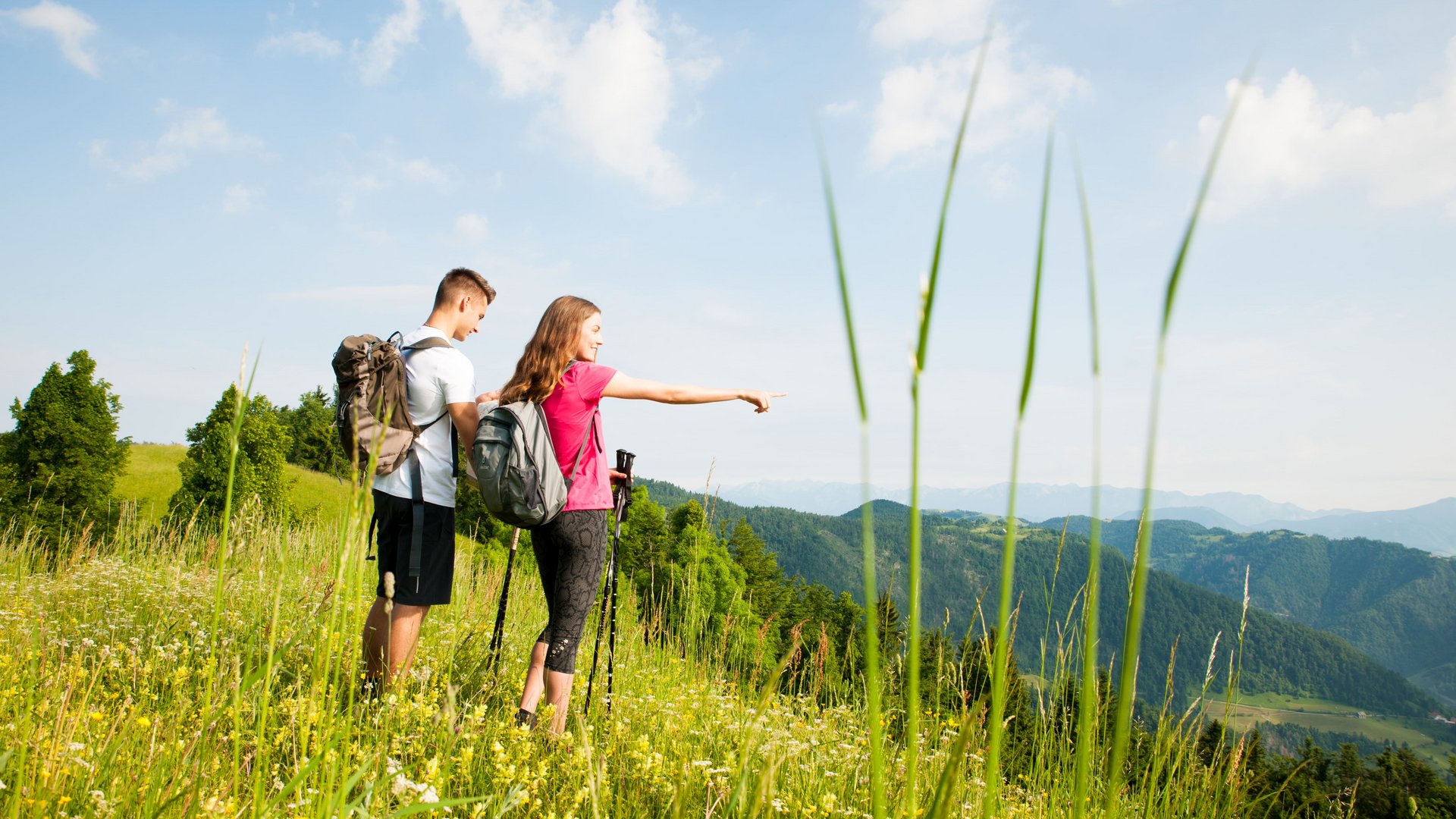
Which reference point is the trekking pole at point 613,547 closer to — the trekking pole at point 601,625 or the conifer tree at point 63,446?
the trekking pole at point 601,625

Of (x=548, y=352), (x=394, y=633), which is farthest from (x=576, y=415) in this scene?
(x=394, y=633)

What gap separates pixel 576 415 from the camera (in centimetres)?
354

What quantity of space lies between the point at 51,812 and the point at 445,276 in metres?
2.57

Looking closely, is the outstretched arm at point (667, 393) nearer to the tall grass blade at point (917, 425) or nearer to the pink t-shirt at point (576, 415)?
the pink t-shirt at point (576, 415)

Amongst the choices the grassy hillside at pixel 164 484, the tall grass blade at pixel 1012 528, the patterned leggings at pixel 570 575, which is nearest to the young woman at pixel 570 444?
the patterned leggings at pixel 570 575

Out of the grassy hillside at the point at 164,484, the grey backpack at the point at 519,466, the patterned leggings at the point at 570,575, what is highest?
the grey backpack at the point at 519,466

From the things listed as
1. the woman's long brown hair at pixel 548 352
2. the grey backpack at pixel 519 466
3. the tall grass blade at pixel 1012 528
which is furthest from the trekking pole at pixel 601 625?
the tall grass blade at pixel 1012 528

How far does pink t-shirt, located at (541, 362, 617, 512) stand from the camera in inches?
138

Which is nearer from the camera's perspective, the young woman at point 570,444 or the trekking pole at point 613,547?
the young woman at point 570,444

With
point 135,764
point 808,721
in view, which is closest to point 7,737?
point 135,764

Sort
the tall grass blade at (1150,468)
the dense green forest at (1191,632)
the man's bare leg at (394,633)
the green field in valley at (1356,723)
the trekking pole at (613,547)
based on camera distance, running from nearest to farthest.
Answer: the tall grass blade at (1150,468) → the man's bare leg at (394,633) → the trekking pole at (613,547) → the green field in valley at (1356,723) → the dense green forest at (1191,632)

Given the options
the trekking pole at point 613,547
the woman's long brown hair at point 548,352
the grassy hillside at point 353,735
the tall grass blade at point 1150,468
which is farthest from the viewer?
the trekking pole at point 613,547

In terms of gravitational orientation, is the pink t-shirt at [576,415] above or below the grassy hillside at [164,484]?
above

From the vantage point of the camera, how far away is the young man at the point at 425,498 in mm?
3373
